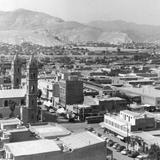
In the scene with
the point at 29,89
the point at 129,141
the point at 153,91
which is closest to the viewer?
the point at 129,141

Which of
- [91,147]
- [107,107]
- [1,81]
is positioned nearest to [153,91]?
[107,107]

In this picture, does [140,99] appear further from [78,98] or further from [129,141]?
[129,141]

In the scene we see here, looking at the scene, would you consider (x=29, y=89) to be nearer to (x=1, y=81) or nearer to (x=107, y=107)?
(x=107, y=107)

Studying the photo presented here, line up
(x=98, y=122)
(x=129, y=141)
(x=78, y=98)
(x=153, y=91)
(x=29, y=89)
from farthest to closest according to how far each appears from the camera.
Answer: (x=153, y=91) → (x=78, y=98) → (x=98, y=122) → (x=29, y=89) → (x=129, y=141)

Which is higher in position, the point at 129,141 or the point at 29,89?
the point at 29,89

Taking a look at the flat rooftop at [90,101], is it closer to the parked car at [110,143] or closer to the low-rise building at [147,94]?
the low-rise building at [147,94]

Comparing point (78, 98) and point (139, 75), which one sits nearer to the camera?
point (78, 98)

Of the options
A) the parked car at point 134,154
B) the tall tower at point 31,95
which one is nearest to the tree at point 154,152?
the parked car at point 134,154

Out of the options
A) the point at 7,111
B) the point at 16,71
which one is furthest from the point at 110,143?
the point at 16,71
